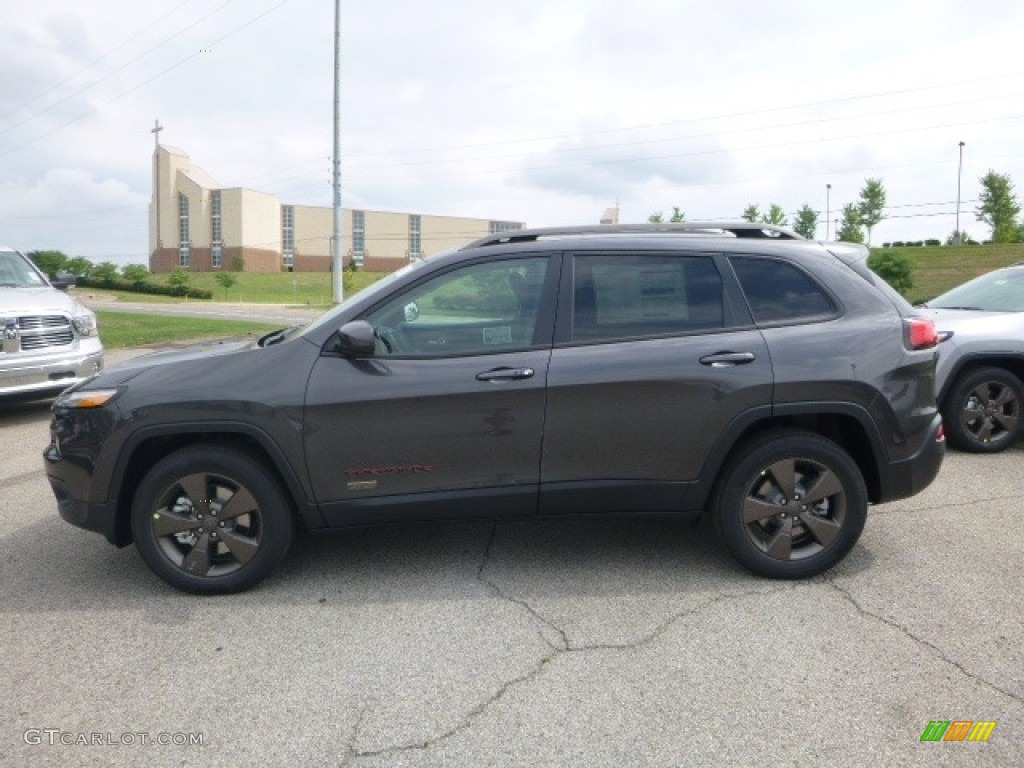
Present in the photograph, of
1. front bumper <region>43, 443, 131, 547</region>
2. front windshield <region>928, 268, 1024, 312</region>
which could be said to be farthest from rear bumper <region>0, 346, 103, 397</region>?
front windshield <region>928, 268, 1024, 312</region>

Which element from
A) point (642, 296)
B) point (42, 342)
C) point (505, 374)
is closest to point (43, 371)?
point (42, 342)

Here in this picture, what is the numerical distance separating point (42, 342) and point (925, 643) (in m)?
8.35

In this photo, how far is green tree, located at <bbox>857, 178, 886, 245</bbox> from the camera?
62.4 m

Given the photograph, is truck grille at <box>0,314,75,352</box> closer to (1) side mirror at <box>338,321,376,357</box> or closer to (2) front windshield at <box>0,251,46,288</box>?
(2) front windshield at <box>0,251,46,288</box>

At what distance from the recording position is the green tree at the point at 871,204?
62.4 metres

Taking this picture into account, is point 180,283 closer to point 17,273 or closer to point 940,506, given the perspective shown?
point 17,273

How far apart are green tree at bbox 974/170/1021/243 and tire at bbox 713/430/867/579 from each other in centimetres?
6571

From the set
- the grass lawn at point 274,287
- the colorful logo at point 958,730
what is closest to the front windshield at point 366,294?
the colorful logo at point 958,730

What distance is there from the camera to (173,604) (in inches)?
149

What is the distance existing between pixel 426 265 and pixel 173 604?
79.9 inches

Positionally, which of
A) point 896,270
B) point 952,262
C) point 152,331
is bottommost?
point 152,331

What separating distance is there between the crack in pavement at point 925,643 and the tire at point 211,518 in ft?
8.79

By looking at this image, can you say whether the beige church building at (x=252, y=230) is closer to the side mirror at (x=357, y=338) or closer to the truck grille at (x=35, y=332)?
the truck grille at (x=35, y=332)

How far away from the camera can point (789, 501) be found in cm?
392
